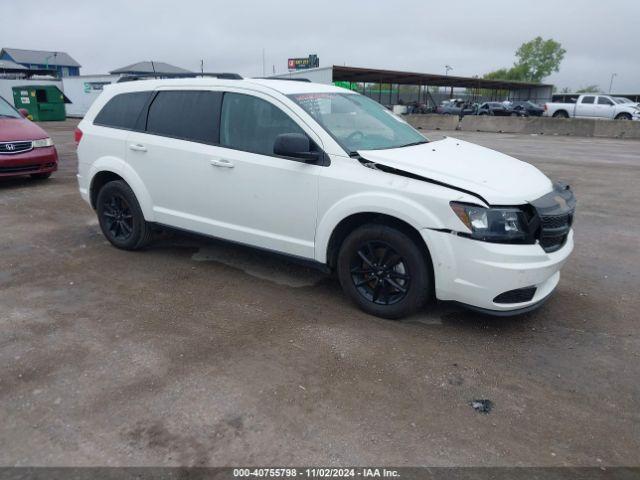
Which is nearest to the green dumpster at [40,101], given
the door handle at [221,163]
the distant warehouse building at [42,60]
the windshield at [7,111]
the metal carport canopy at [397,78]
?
the metal carport canopy at [397,78]

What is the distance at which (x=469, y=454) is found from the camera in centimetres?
262

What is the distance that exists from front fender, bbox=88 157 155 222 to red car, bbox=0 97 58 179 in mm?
4615

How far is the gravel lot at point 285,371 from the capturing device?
105 inches

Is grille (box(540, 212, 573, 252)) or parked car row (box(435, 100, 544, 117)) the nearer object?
grille (box(540, 212, 573, 252))

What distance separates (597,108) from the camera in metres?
29.3

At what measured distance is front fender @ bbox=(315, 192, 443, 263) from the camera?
146 inches

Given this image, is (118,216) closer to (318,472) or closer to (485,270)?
(485,270)

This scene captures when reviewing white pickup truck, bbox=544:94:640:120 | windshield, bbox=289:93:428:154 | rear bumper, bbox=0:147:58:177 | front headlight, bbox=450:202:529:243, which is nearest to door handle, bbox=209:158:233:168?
windshield, bbox=289:93:428:154

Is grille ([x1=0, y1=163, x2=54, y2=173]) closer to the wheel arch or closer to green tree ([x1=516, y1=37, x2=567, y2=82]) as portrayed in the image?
the wheel arch

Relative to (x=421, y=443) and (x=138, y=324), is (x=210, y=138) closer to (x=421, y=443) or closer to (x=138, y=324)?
(x=138, y=324)

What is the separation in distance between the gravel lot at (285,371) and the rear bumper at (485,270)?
0.33 metres

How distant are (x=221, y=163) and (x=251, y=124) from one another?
437 millimetres

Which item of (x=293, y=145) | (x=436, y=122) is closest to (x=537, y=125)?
(x=436, y=122)

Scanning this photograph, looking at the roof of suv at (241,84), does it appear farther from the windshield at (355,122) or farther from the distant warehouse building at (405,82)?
the distant warehouse building at (405,82)
